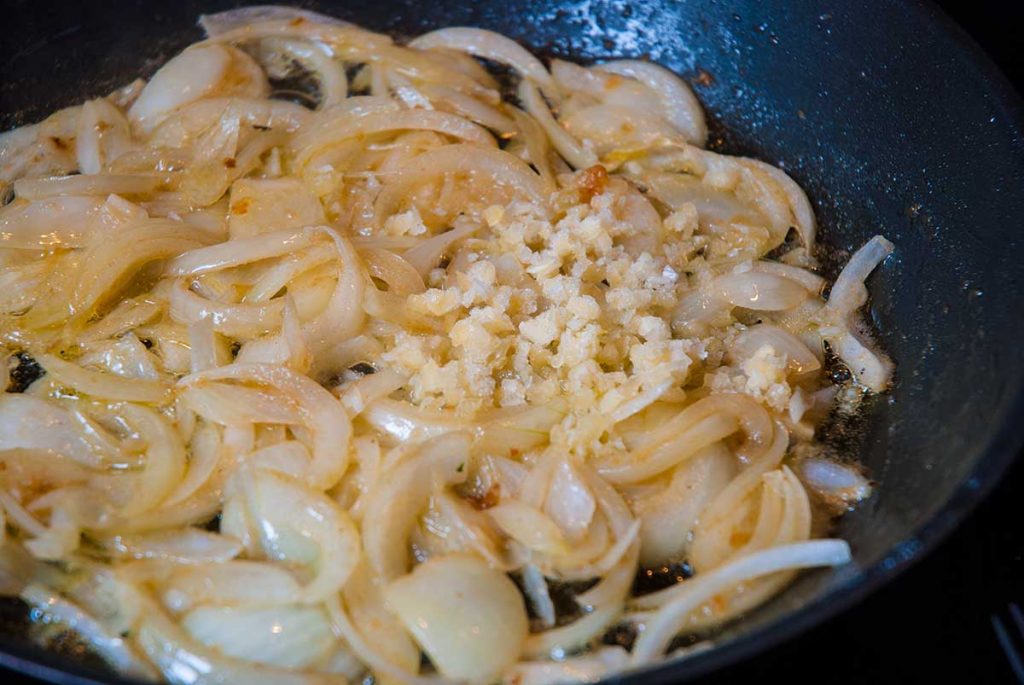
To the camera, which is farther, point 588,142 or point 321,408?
point 588,142

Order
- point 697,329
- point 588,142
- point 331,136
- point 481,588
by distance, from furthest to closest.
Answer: point 588,142 < point 331,136 < point 697,329 < point 481,588

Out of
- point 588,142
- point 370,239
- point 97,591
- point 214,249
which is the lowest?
point 97,591

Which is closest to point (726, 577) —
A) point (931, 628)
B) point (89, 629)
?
point (931, 628)

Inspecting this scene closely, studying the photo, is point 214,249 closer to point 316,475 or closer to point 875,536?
point 316,475

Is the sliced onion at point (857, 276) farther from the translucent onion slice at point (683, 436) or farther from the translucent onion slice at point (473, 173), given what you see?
the translucent onion slice at point (473, 173)

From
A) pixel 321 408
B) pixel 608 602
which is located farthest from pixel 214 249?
pixel 608 602

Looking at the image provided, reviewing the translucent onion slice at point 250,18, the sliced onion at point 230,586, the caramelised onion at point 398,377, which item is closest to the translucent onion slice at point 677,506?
the caramelised onion at point 398,377

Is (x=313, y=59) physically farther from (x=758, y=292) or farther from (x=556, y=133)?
(x=758, y=292)

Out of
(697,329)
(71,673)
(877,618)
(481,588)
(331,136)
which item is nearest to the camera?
(71,673)
